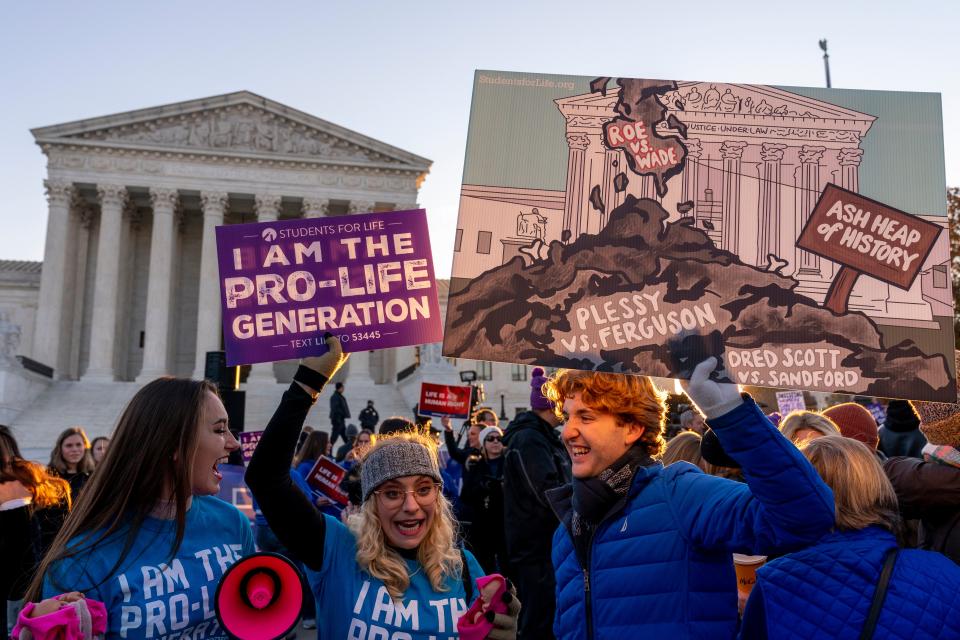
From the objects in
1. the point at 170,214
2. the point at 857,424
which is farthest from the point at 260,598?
the point at 170,214

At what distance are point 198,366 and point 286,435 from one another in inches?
1439

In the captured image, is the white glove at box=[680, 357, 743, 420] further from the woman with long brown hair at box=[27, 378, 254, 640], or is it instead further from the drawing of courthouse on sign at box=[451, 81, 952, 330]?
the woman with long brown hair at box=[27, 378, 254, 640]

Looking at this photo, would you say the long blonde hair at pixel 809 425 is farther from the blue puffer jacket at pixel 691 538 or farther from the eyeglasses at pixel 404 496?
the eyeglasses at pixel 404 496

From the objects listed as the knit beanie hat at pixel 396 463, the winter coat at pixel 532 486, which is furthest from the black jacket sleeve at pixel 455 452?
the knit beanie hat at pixel 396 463

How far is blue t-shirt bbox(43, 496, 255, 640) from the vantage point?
8.14ft

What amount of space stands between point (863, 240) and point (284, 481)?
220 cm

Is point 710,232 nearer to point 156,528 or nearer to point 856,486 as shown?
Result: point 856,486

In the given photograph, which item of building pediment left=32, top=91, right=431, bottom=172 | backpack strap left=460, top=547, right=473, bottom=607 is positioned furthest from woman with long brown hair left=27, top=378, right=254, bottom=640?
building pediment left=32, top=91, right=431, bottom=172

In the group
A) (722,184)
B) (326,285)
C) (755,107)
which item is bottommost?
(326,285)

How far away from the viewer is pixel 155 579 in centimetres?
257

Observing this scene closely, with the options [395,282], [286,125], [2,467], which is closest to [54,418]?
[286,125]

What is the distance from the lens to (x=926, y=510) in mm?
2928

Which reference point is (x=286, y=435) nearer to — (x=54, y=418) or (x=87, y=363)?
(x=54, y=418)

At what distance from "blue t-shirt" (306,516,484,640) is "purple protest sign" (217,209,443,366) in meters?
0.80
